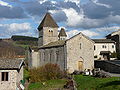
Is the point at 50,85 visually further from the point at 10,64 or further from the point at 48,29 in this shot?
the point at 48,29

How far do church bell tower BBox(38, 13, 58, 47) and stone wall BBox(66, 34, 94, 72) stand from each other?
16485mm

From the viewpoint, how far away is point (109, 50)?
76875 millimetres

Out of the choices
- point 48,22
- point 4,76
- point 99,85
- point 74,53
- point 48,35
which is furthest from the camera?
point 48,35

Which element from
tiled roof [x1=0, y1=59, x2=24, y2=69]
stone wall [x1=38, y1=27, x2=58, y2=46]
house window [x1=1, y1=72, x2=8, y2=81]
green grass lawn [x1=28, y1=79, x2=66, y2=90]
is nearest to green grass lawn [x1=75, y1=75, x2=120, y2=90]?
green grass lawn [x1=28, y1=79, x2=66, y2=90]

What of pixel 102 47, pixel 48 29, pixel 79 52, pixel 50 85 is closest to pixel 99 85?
pixel 50 85

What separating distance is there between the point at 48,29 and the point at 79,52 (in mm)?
17294

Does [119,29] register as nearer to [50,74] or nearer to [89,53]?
[89,53]

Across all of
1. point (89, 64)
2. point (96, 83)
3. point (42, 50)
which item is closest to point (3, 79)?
point (96, 83)

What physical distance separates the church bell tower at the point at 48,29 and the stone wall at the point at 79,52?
1648 centimetres

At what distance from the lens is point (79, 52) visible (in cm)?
5247

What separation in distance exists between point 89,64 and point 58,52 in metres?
6.58

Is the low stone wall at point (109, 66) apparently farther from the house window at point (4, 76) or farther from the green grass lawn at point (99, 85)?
the house window at point (4, 76)

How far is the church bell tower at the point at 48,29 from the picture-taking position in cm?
6750

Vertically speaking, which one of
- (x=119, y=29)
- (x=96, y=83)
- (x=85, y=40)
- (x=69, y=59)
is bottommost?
(x=96, y=83)
